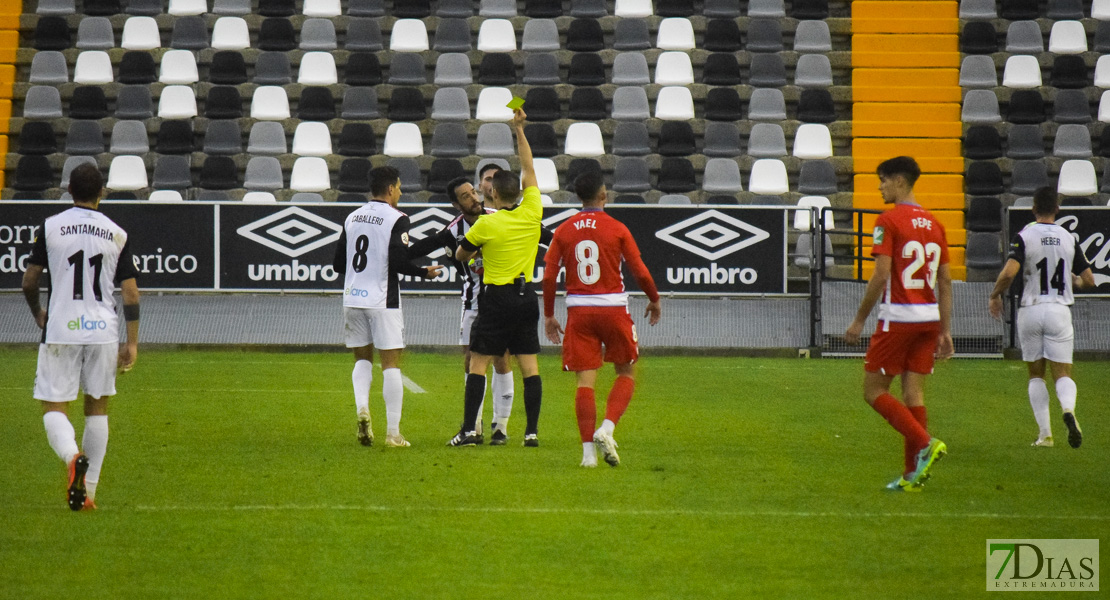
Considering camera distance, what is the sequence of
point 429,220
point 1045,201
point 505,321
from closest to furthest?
point 505,321 → point 1045,201 → point 429,220

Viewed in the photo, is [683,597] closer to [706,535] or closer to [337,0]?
[706,535]

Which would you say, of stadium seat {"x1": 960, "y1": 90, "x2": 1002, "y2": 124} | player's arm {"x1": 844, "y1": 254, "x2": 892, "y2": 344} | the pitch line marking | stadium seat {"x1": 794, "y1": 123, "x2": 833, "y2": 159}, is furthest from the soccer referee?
stadium seat {"x1": 960, "y1": 90, "x2": 1002, "y2": 124}

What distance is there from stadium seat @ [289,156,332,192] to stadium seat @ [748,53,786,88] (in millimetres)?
7682

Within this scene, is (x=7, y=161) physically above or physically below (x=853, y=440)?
above

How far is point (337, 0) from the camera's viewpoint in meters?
23.0

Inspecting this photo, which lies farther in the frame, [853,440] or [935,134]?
[935,134]

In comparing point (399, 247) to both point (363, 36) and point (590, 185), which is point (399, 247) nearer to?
point (590, 185)

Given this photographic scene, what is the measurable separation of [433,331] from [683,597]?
42.5 feet

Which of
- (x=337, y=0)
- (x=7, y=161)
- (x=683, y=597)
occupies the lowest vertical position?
(x=683, y=597)

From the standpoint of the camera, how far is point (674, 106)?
21.4 meters

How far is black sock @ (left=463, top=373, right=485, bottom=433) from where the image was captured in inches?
371

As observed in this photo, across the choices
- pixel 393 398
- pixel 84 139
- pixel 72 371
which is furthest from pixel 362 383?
pixel 84 139

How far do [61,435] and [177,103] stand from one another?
15.7 metres

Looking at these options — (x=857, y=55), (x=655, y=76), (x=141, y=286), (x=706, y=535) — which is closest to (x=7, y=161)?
(x=141, y=286)
